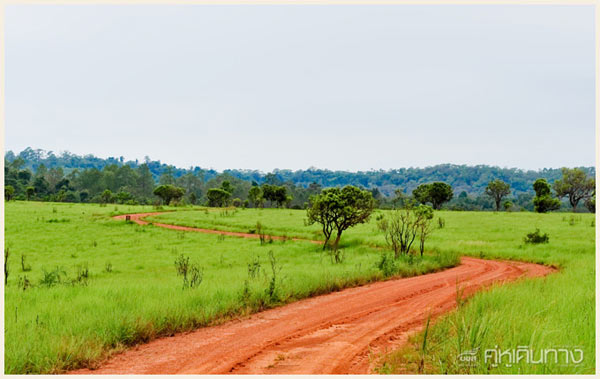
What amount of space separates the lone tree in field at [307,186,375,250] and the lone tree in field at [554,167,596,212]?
211ft

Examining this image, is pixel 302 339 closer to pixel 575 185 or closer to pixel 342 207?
A: pixel 342 207

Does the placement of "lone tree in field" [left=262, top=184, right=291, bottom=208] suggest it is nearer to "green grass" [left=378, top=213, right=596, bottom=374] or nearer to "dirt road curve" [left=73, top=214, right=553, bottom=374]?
"dirt road curve" [left=73, top=214, right=553, bottom=374]

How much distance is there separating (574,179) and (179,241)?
73.0m

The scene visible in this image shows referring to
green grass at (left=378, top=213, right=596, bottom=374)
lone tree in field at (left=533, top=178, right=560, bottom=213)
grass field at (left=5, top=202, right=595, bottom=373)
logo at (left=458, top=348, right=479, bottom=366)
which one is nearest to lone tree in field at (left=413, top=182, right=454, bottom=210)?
lone tree in field at (left=533, top=178, right=560, bottom=213)

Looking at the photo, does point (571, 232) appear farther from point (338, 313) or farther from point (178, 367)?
point (178, 367)

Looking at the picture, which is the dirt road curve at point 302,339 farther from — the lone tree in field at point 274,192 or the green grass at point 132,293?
the lone tree in field at point 274,192

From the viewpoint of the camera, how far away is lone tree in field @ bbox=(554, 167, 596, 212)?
249 feet

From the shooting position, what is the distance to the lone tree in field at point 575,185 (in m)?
75.8

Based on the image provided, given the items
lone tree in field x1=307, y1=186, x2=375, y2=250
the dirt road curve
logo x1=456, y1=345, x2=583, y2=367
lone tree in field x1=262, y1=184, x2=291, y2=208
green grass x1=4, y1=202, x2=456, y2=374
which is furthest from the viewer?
lone tree in field x1=262, y1=184, x2=291, y2=208

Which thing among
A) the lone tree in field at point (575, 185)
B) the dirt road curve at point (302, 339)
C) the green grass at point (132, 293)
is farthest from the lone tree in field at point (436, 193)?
the dirt road curve at point (302, 339)

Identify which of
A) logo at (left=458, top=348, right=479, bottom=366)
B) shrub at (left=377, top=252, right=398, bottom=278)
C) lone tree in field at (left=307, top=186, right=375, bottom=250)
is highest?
lone tree in field at (left=307, top=186, right=375, bottom=250)

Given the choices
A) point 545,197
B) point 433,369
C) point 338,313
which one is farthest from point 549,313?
point 545,197

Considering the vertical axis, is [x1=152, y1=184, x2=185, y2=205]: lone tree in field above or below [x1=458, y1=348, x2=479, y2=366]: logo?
above

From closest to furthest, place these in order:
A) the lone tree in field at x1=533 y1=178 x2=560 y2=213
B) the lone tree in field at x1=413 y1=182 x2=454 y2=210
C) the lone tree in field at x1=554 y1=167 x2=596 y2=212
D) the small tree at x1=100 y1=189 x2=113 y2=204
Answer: the lone tree in field at x1=533 y1=178 x2=560 y2=213
the lone tree in field at x1=554 y1=167 x2=596 y2=212
the lone tree in field at x1=413 y1=182 x2=454 y2=210
the small tree at x1=100 y1=189 x2=113 y2=204
